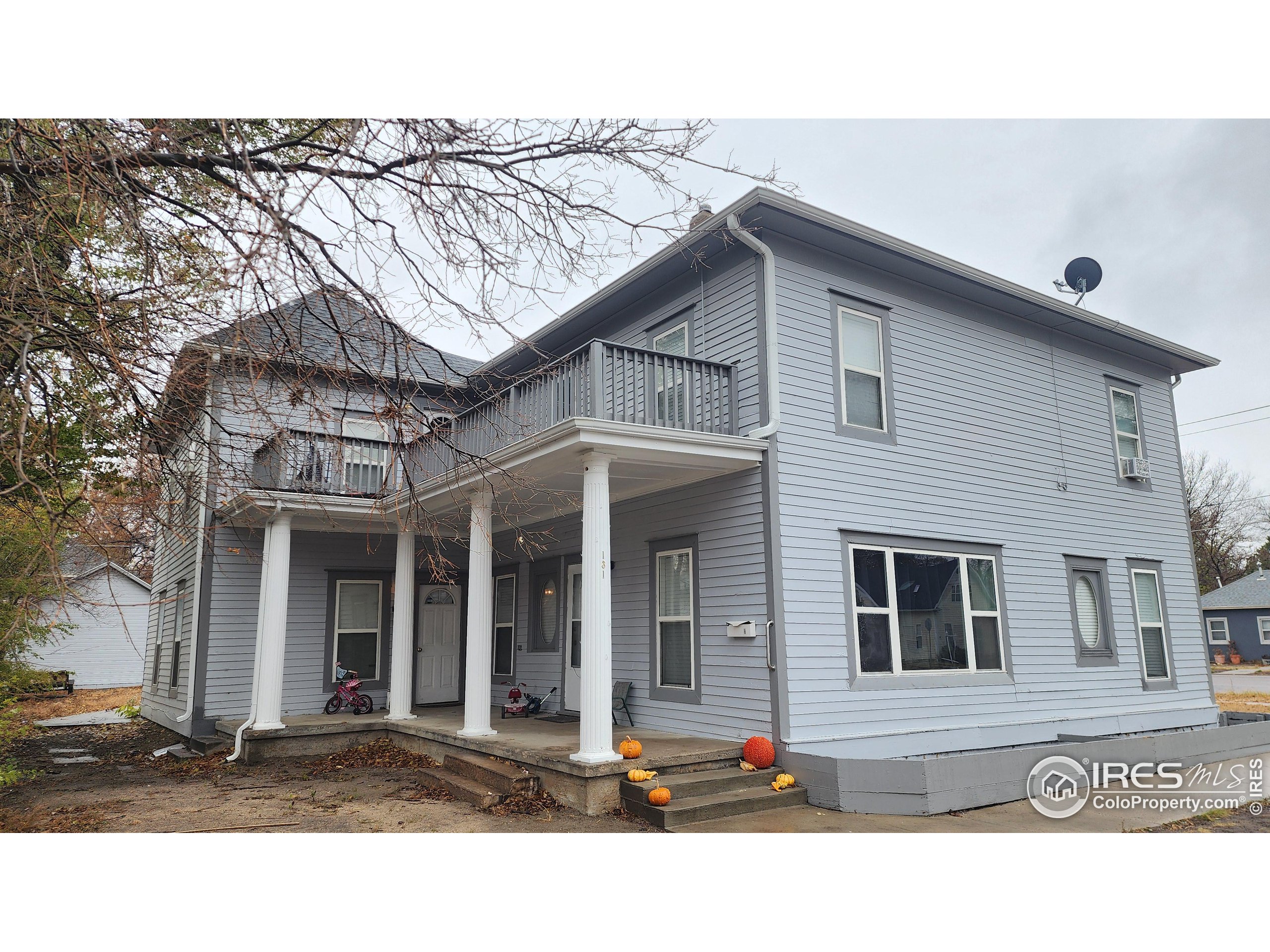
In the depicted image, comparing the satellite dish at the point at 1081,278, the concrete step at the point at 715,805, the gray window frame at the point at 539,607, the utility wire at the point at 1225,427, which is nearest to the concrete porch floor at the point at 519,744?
the concrete step at the point at 715,805

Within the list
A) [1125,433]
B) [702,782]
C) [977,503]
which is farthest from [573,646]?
[1125,433]

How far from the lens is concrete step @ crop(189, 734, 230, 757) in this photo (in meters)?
11.4

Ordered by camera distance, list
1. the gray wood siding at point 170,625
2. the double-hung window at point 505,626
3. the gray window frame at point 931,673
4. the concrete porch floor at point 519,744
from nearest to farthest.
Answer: the concrete porch floor at point 519,744, the gray window frame at point 931,673, the gray wood siding at point 170,625, the double-hung window at point 505,626

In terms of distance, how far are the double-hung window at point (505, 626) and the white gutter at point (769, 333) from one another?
607cm

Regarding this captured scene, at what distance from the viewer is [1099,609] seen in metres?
11.7

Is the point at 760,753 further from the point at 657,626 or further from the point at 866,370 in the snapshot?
the point at 866,370

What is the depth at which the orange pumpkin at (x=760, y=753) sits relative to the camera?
309 inches

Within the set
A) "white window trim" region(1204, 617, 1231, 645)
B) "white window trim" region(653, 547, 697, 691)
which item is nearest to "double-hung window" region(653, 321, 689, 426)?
"white window trim" region(653, 547, 697, 691)

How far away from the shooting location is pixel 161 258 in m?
6.01

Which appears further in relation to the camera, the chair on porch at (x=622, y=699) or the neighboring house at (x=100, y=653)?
the neighboring house at (x=100, y=653)

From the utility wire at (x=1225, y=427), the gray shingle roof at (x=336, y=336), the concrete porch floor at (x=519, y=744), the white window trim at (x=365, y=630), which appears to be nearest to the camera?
the gray shingle roof at (x=336, y=336)

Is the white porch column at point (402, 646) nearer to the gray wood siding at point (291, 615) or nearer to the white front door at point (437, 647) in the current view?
the gray wood siding at point (291, 615)

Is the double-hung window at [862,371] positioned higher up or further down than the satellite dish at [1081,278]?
further down

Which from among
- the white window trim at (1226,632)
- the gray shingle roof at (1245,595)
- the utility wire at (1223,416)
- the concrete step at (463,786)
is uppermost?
the utility wire at (1223,416)
